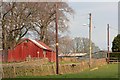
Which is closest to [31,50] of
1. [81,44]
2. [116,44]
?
[116,44]

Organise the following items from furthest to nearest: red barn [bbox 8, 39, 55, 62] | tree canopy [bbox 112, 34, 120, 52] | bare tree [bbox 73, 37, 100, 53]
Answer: bare tree [bbox 73, 37, 100, 53], tree canopy [bbox 112, 34, 120, 52], red barn [bbox 8, 39, 55, 62]

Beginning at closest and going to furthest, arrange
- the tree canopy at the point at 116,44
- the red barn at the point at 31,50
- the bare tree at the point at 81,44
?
the red barn at the point at 31,50 < the tree canopy at the point at 116,44 < the bare tree at the point at 81,44

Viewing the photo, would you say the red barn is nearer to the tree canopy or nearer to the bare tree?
the tree canopy

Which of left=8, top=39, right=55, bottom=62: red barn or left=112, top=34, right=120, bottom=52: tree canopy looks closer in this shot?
left=8, top=39, right=55, bottom=62: red barn

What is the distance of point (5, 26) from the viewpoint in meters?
Answer: 51.4

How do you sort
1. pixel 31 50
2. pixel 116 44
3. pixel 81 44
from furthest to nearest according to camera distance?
pixel 81 44, pixel 116 44, pixel 31 50

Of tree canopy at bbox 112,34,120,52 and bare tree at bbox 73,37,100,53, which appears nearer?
tree canopy at bbox 112,34,120,52

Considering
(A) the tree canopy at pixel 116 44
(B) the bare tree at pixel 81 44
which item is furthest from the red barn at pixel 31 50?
(B) the bare tree at pixel 81 44

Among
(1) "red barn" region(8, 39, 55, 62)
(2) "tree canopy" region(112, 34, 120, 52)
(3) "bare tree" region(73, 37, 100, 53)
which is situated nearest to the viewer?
(1) "red barn" region(8, 39, 55, 62)

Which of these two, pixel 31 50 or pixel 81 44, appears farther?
pixel 81 44

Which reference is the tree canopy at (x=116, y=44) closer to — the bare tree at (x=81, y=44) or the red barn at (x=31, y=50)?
the red barn at (x=31, y=50)

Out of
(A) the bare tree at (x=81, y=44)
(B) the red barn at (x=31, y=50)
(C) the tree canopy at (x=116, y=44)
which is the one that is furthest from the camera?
(A) the bare tree at (x=81, y=44)

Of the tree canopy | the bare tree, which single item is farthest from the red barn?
the bare tree

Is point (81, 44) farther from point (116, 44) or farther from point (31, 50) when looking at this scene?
point (31, 50)
